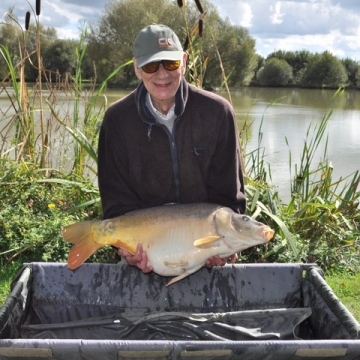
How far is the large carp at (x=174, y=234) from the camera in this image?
74.8 inches

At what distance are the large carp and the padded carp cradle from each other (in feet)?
0.64

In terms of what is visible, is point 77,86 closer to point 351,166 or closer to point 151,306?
point 151,306

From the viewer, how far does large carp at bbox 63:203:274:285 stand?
1.90 metres

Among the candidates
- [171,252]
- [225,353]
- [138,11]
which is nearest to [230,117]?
[171,252]

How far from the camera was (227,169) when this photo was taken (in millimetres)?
2170

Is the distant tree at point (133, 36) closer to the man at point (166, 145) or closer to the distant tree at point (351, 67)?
the distant tree at point (351, 67)

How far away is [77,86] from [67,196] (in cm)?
75

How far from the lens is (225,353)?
4.62ft

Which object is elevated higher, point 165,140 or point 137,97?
point 137,97

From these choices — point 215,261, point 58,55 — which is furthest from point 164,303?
point 58,55

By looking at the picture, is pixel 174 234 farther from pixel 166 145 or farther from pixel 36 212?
pixel 36 212

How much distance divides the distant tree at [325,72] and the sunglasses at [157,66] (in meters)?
30.9

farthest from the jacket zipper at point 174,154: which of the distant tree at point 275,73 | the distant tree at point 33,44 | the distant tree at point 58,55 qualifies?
the distant tree at point 275,73

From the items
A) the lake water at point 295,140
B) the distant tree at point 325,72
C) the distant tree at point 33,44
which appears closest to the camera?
the distant tree at point 33,44
